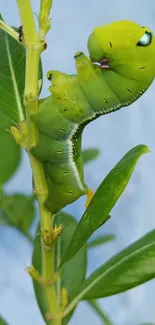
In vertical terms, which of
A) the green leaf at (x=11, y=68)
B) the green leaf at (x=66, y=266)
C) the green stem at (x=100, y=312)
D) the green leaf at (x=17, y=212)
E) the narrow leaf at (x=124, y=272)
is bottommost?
the green stem at (x=100, y=312)

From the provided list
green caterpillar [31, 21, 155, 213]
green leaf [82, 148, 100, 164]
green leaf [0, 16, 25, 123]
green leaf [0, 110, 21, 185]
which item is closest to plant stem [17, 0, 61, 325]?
green caterpillar [31, 21, 155, 213]

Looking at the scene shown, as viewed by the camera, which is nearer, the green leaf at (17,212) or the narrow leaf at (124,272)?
the narrow leaf at (124,272)

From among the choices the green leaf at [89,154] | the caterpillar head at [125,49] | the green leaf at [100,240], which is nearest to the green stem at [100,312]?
the green leaf at [100,240]

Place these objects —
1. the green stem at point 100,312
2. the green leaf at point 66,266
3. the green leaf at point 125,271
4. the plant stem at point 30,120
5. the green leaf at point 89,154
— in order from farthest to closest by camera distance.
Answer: the green leaf at point 89,154
the green stem at point 100,312
the green leaf at point 66,266
the green leaf at point 125,271
the plant stem at point 30,120

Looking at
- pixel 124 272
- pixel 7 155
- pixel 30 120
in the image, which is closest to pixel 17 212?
pixel 7 155

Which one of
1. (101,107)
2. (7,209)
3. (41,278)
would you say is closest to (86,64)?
(101,107)

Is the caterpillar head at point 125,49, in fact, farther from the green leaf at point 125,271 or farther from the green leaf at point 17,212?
the green leaf at point 17,212
